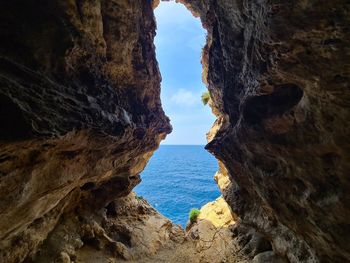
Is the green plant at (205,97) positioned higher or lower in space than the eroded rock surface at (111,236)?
higher

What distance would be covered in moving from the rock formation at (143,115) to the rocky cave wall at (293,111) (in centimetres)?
4

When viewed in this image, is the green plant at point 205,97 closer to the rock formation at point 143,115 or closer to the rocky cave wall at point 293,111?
the rock formation at point 143,115

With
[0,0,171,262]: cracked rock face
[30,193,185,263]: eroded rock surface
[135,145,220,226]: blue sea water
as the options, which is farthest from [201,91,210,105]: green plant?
Result: [135,145,220,226]: blue sea water

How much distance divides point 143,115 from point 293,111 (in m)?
9.89

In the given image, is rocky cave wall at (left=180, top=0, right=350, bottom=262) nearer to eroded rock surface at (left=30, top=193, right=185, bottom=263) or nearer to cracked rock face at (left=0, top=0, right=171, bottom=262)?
cracked rock face at (left=0, top=0, right=171, bottom=262)

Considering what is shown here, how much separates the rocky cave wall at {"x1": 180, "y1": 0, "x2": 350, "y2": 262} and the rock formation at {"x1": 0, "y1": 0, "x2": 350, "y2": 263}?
0.13 ft

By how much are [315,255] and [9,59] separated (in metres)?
12.6

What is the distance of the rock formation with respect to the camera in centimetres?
677

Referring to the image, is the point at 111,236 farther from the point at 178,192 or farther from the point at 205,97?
the point at 178,192

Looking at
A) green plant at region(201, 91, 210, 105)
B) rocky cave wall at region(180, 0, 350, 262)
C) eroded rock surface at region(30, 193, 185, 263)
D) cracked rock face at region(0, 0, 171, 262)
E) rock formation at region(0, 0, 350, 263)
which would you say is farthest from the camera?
green plant at region(201, 91, 210, 105)

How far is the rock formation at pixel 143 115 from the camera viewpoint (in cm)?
677

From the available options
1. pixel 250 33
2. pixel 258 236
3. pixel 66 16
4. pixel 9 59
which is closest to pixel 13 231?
pixel 9 59

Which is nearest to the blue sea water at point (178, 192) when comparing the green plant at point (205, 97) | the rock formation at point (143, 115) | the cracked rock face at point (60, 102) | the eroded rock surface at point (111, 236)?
the eroded rock surface at point (111, 236)

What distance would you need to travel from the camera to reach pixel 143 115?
54.5 feet
